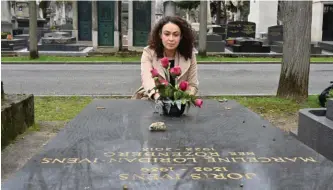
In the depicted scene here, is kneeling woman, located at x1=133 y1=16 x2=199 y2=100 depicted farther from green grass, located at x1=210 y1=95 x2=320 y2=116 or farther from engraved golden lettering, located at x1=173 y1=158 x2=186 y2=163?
green grass, located at x1=210 y1=95 x2=320 y2=116

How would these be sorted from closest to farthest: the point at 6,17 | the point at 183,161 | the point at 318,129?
the point at 183,161, the point at 318,129, the point at 6,17

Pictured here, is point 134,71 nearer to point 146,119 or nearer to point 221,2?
point 146,119

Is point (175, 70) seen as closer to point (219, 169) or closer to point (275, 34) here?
point (219, 169)

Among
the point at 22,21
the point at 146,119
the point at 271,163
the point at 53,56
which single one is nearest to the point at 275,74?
the point at 53,56

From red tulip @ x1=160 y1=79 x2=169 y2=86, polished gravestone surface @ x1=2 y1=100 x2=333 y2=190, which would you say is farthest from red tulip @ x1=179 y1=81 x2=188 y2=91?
polished gravestone surface @ x1=2 y1=100 x2=333 y2=190

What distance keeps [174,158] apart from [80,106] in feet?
21.2

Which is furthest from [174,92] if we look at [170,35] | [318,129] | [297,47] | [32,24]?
[32,24]

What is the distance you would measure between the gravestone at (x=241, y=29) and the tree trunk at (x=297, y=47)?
1889cm

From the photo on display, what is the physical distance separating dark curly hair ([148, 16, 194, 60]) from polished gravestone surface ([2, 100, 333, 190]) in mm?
825

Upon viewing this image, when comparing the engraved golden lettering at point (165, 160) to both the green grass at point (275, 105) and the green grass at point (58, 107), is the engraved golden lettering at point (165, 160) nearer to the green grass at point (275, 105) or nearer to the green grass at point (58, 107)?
the green grass at point (58, 107)

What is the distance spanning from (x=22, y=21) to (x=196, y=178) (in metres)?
34.5

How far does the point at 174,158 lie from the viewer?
2.88 m

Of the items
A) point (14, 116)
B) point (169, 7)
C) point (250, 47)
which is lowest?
point (14, 116)

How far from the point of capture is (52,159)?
9.36 feet
